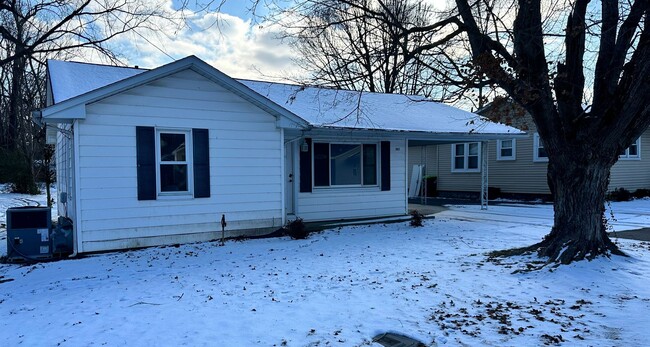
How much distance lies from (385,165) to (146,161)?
6.52 meters

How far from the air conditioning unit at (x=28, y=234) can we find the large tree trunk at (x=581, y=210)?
8545mm

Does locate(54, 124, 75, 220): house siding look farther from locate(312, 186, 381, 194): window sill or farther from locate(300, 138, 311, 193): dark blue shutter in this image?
locate(312, 186, 381, 194): window sill

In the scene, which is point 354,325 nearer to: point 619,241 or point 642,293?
point 642,293

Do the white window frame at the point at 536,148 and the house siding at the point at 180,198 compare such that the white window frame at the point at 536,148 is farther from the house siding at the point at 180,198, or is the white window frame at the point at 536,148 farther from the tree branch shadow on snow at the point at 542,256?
the house siding at the point at 180,198

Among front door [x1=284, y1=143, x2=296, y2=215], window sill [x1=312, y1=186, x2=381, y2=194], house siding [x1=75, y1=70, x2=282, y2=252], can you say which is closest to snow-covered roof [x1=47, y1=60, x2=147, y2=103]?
house siding [x1=75, y1=70, x2=282, y2=252]

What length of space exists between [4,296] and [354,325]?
178 inches

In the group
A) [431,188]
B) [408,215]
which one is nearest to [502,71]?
[408,215]

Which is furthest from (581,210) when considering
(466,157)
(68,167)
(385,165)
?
(466,157)

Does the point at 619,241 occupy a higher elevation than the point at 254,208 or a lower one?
lower

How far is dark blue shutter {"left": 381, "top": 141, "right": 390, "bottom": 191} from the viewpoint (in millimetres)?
11703

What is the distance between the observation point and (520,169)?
59.1 ft

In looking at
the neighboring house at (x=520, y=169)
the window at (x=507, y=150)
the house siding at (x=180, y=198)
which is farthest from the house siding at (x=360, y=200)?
the window at (x=507, y=150)

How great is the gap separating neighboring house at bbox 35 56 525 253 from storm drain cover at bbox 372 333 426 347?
13.3ft

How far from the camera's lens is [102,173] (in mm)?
7520
